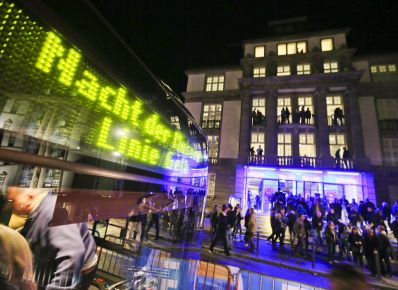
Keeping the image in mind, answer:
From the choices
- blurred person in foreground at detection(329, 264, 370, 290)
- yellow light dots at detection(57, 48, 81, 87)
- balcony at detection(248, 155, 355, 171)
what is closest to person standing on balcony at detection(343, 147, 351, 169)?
balcony at detection(248, 155, 355, 171)

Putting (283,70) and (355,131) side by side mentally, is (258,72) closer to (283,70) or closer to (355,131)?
(283,70)

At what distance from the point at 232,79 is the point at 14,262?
81.7ft

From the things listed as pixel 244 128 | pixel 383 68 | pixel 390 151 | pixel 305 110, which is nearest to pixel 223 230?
pixel 244 128

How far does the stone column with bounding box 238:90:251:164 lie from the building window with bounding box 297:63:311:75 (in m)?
5.47

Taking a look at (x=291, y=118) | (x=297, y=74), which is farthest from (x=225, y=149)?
(x=297, y=74)

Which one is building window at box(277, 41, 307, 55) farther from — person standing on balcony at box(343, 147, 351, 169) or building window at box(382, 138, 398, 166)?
building window at box(382, 138, 398, 166)

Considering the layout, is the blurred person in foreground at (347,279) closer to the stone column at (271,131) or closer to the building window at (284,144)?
the stone column at (271,131)

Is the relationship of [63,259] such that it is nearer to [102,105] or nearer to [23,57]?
[102,105]

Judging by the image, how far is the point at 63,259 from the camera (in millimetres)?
1556

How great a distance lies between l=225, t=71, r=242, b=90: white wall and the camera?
A: 78.6 feet

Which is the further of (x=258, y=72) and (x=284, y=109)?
(x=258, y=72)

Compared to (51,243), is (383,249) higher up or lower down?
lower down

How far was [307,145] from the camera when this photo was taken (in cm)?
1998

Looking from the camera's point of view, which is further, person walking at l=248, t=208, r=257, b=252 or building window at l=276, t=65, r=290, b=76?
building window at l=276, t=65, r=290, b=76
